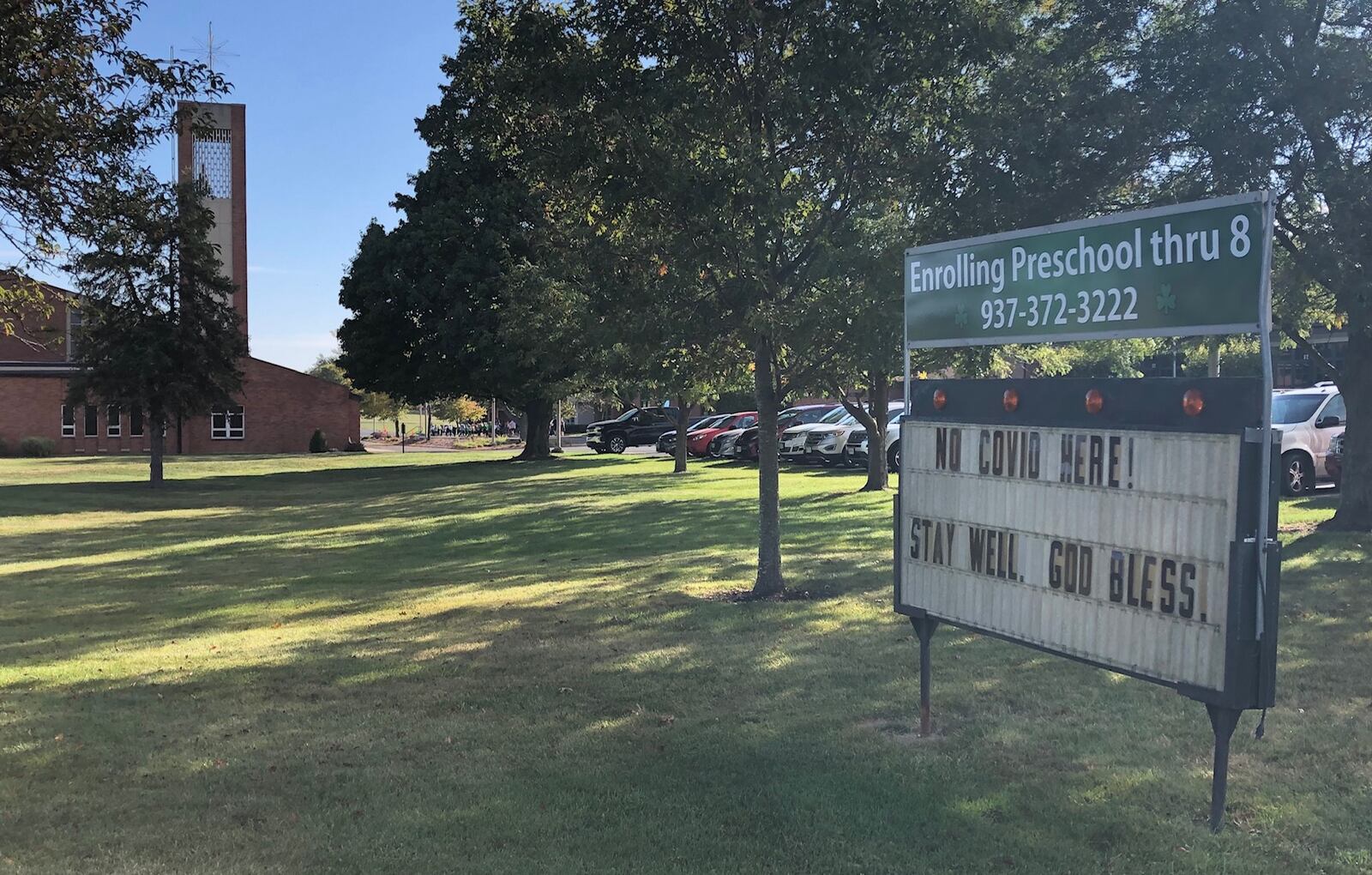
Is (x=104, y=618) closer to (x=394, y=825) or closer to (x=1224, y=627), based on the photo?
(x=394, y=825)

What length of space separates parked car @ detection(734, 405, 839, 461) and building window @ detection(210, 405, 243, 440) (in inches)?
1183

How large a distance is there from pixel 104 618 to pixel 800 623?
6.15m

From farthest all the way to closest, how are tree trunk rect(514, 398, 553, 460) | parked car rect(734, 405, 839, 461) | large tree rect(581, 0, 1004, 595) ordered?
tree trunk rect(514, 398, 553, 460) → parked car rect(734, 405, 839, 461) → large tree rect(581, 0, 1004, 595)

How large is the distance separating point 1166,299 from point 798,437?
22.9m

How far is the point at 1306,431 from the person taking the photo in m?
15.5

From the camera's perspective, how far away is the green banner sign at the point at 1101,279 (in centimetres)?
367

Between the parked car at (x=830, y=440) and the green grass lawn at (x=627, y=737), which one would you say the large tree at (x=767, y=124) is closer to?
the green grass lawn at (x=627, y=737)

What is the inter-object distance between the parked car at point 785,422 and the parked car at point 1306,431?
13.7 metres

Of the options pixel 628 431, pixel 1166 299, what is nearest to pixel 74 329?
pixel 628 431

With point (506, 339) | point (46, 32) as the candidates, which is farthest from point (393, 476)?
point (46, 32)

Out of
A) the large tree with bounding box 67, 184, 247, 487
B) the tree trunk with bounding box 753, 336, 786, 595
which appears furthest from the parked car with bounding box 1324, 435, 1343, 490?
the large tree with bounding box 67, 184, 247, 487

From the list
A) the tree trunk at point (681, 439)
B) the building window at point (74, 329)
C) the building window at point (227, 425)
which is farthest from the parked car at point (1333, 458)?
the building window at point (227, 425)

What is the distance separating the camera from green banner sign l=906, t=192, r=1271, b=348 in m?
3.67

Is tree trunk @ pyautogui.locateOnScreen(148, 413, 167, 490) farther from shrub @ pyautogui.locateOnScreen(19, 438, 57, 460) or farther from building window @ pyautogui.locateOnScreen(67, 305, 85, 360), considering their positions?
shrub @ pyautogui.locateOnScreen(19, 438, 57, 460)
